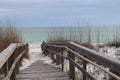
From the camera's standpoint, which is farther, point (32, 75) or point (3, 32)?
point (3, 32)

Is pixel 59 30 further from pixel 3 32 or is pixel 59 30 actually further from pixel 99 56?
pixel 99 56

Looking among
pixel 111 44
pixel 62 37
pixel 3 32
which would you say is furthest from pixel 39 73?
pixel 111 44

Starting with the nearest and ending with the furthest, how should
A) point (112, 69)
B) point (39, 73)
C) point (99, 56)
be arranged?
point (112, 69) < point (99, 56) < point (39, 73)

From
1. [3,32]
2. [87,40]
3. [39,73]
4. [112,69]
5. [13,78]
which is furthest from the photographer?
[87,40]

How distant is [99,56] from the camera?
412 cm

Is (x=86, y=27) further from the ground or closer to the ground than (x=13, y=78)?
further from the ground

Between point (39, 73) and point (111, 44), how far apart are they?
8.15 meters

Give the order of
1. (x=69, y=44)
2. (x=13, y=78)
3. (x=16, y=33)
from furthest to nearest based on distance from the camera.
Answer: (x=16, y=33) < (x=69, y=44) < (x=13, y=78)

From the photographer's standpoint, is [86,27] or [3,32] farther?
[86,27]

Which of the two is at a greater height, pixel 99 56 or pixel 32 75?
pixel 99 56

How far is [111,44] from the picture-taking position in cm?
1538

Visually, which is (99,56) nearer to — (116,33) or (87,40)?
(87,40)

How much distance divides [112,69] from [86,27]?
10.6m

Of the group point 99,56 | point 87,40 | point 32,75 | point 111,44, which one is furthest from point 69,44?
point 111,44
